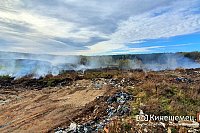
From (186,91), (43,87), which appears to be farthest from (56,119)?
(43,87)

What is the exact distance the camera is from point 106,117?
31.0 ft

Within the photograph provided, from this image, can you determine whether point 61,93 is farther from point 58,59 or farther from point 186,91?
point 58,59

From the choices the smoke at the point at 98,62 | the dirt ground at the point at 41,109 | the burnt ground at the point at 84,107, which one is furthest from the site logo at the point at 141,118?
the smoke at the point at 98,62

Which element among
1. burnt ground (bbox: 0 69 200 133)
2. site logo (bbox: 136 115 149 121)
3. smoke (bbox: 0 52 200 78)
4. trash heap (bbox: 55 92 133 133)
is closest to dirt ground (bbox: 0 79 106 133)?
burnt ground (bbox: 0 69 200 133)

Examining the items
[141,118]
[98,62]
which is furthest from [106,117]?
[98,62]

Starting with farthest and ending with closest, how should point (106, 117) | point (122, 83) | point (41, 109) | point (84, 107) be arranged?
point (122, 83) < point (41, 109) < point (84, 107) < point (106, 117)

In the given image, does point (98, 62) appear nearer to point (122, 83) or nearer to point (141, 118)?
point (122, 83)

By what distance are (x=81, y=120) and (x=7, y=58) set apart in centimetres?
2735

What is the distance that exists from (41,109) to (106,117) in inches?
160

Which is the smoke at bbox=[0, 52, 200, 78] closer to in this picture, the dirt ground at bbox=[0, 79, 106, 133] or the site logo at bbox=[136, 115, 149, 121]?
the dirt ground at bbox=[0, 79, 106, 133]

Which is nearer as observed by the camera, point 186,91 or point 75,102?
point 186,91

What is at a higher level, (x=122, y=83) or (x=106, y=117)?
(x=122, y=83)

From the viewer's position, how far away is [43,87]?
19.8 metres

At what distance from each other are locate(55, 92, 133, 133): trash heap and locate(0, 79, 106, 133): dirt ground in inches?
42.2
